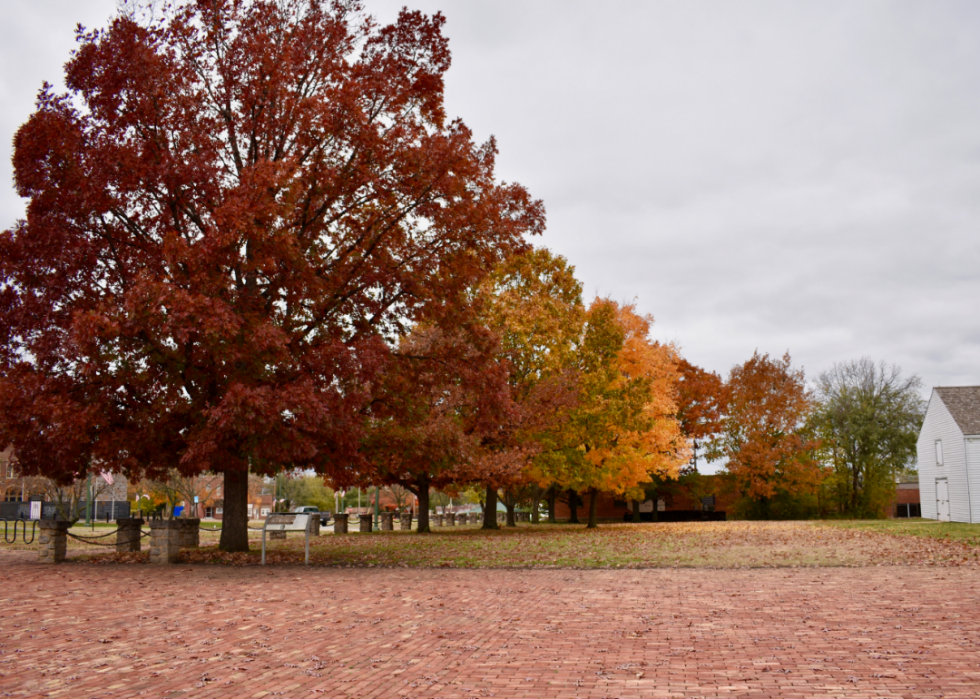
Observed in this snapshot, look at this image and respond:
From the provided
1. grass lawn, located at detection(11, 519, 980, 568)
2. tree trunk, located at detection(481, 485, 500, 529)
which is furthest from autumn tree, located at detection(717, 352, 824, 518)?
grass lawn, located at detection(11, 519, 980, 568)

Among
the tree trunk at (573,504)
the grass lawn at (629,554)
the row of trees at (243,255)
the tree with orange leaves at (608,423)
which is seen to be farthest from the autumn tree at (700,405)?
the row of trees at (243,255)

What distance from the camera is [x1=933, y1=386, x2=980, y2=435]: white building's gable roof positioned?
117 ft

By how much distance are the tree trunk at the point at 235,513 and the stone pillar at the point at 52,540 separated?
2982 mm

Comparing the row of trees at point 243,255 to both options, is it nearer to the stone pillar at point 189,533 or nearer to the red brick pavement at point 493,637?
the stone pillar at point 189,533

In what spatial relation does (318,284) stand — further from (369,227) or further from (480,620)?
(480,620)

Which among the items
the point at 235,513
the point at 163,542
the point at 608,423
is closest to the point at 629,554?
the point at 235,513

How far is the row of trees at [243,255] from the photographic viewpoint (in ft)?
42.5

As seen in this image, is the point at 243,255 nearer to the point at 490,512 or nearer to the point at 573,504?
the point at 490,512

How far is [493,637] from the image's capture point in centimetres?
726

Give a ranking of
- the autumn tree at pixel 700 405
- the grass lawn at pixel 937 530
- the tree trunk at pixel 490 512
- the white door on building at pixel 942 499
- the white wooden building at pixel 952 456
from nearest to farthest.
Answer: the grass lawn at pixel 937 530
the tree trunk at pixel 490 512
the white wooden building at pixel 952 456
the white door on building at pixel 942 499
the autumn tree at pixel 700 405

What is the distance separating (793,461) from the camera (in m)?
44.3

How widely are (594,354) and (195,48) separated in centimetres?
1763

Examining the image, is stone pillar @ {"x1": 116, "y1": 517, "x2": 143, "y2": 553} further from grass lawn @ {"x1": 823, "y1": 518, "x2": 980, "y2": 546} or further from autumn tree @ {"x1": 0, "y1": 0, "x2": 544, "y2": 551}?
grass lawn @ {"x1": 823, "y1": 518, "x2": 980, "y2": 546}

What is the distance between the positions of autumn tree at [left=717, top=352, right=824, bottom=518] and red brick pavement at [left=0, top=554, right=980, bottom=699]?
34.0 meters
